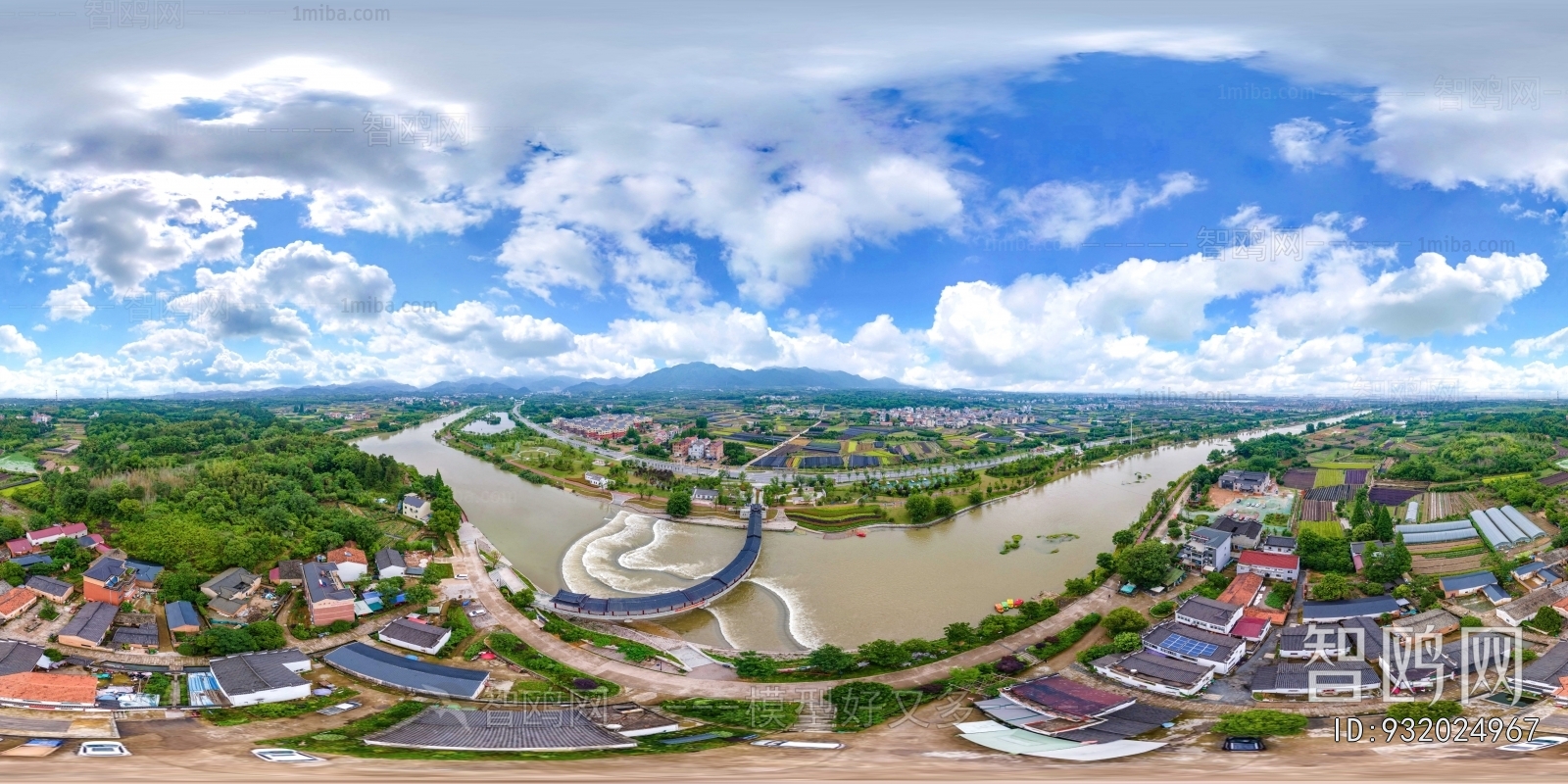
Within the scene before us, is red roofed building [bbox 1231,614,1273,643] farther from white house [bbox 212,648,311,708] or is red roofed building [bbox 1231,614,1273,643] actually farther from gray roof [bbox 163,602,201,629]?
gray roof [bbox 163,602,201,629]

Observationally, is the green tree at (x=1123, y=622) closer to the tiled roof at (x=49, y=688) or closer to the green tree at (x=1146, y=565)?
the green tree at (x=1146, y=565)

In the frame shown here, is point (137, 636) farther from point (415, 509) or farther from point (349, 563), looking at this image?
point (415, 509)

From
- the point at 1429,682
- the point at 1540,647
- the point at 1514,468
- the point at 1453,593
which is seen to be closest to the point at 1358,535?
the point at 1453,593

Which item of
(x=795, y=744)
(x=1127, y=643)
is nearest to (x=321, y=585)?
(x=795, y=744)

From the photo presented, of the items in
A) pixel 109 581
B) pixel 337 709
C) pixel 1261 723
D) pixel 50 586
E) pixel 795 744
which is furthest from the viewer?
pixel 109 581

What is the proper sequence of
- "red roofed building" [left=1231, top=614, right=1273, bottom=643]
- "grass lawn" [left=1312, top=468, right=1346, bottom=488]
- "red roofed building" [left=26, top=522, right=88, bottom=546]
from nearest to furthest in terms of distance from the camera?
"red roofed building" [left=1231, top=614, right=1273, bottom=643] → "red roofed building" [left=26, top=522, right=88, bottom=546] → "grass lawn" [left=1312, top=468, right=1346, bottom=488]

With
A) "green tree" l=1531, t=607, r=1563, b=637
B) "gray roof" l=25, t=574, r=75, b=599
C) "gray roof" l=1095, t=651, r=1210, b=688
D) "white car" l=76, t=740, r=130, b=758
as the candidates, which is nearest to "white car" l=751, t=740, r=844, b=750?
"gray roof" l=1095, t=651, r=1210, b=688
